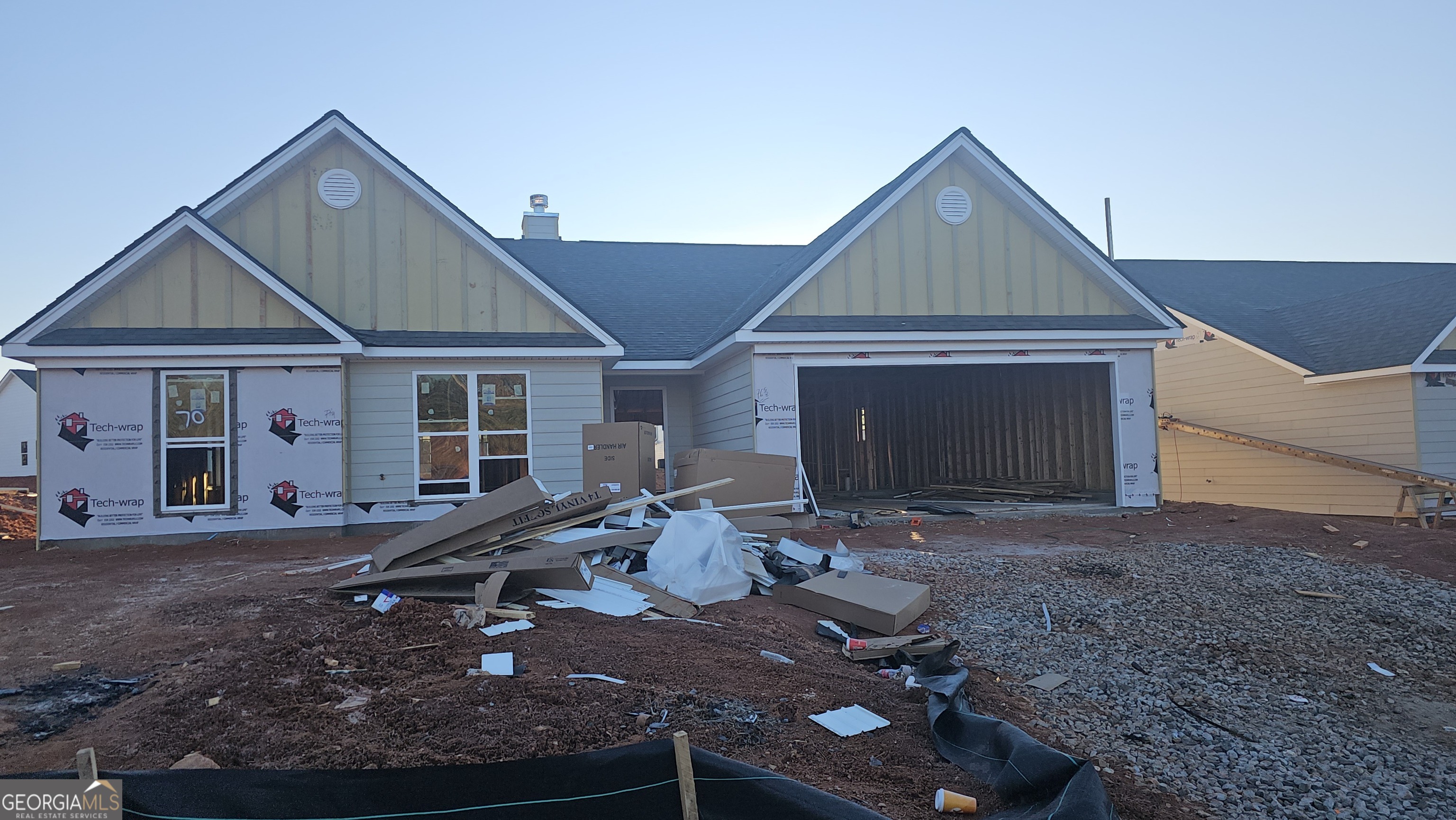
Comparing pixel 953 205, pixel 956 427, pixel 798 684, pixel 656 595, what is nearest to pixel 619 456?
pixel 656 595

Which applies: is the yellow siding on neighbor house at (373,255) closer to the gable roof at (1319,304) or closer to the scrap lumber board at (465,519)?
the scrap lumber board at (465,519)

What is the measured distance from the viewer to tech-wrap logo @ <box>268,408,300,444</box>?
1176cm

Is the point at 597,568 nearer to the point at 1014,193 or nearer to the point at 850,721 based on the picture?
the point at 850,721

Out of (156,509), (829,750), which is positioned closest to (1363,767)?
(829,750)

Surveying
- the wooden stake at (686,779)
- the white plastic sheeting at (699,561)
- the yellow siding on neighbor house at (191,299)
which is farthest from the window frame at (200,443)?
the wooden stake at (686,779)

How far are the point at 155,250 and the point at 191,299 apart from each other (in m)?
0.74

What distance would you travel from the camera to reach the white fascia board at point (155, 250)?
11.1 m

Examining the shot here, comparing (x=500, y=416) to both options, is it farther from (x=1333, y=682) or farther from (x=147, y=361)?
(x=1333, y=682)

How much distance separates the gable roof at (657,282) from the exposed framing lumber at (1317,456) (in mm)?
9546

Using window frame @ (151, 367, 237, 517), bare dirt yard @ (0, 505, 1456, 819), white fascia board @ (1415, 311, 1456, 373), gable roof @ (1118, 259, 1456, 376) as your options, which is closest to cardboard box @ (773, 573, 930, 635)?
bare dirt yard @ (0, 505, 1456, 819)

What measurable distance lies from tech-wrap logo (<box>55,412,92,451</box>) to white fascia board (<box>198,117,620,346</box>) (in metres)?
3.18

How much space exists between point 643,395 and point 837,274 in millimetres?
5154

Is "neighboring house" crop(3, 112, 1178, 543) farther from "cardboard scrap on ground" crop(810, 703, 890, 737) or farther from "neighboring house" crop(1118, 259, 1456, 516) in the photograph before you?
"cardboard scrap on ground" crop(810, 703, 890, 737)

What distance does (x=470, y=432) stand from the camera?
12766mm
